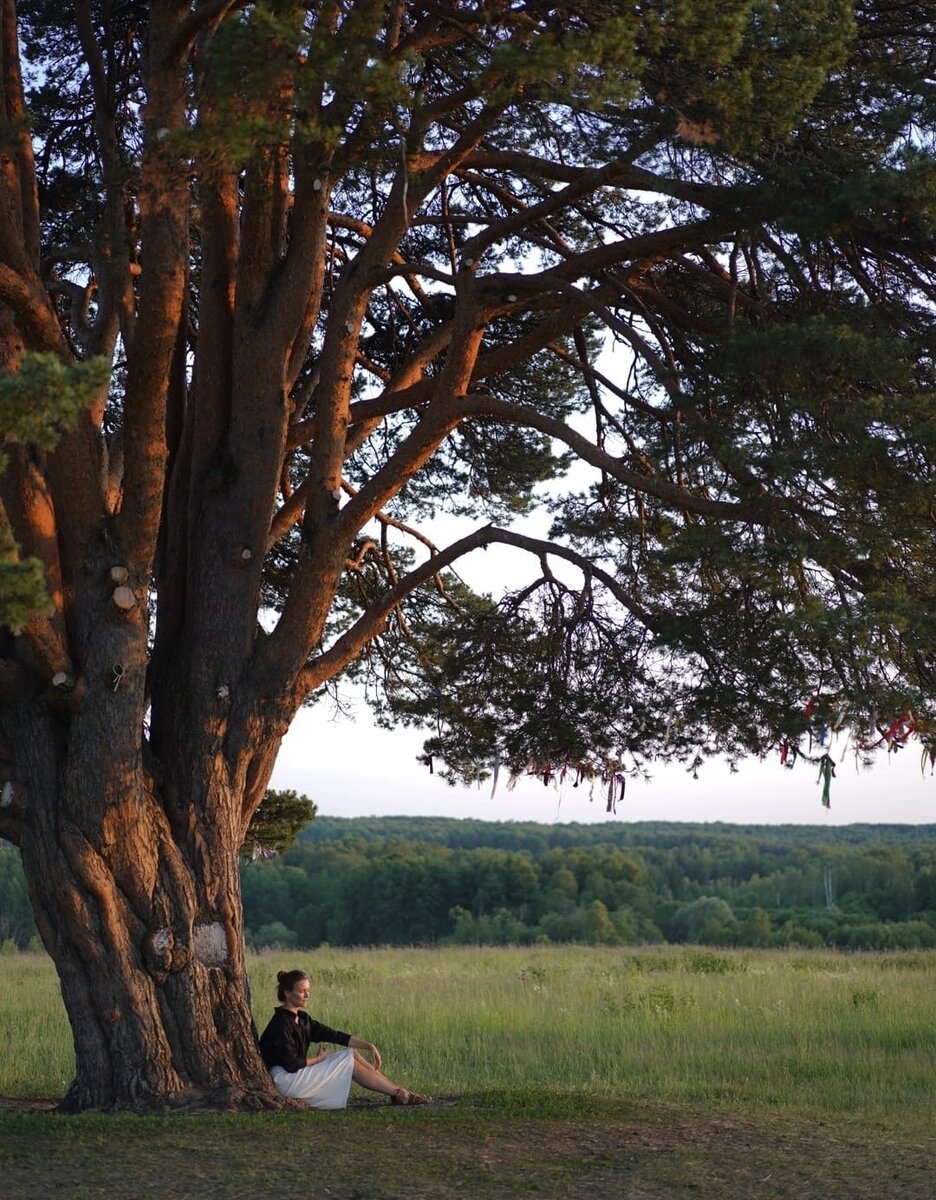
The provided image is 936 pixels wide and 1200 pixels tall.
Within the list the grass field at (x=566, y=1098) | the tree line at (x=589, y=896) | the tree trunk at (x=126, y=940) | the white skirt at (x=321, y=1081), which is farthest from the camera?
the tree line at (x=589, y=896)

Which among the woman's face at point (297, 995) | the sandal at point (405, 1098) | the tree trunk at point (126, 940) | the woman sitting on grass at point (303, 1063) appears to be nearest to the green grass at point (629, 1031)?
the sandal at point (405, 1098)

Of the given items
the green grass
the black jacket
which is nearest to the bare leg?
the black jacket

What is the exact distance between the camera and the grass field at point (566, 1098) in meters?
6.88

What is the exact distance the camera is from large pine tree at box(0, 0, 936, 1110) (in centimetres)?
756

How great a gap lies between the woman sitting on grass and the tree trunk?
0.22 metres

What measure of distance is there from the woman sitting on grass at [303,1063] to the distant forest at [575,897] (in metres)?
30.1

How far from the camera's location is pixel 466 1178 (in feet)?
22.4

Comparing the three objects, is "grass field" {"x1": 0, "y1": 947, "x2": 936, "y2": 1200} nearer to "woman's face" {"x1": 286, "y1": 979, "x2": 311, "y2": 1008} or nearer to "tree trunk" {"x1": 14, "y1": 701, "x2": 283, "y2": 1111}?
"tree trunk" {"x1": 14, "y1": 701, "x2": 283, "y2": 1111}

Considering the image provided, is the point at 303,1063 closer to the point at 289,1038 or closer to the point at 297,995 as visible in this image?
the point at 289,1038

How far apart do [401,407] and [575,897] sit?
169ft

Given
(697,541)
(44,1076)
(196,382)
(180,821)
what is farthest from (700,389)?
(44,1076)

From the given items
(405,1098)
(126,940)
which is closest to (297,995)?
(405,1098)

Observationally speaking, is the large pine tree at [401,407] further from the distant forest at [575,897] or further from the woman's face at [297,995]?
the distant forest at [575,897]

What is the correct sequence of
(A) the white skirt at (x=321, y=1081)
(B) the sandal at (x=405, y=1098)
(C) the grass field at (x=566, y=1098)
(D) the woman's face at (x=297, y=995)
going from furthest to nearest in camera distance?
(B) the sandal at (x=405, y=1098) < (D) the woman's face at (x=297, y=995) < (A) the white skirt at (x=321, y=1081) < (C) the grass field at (x=566, y=1098)
